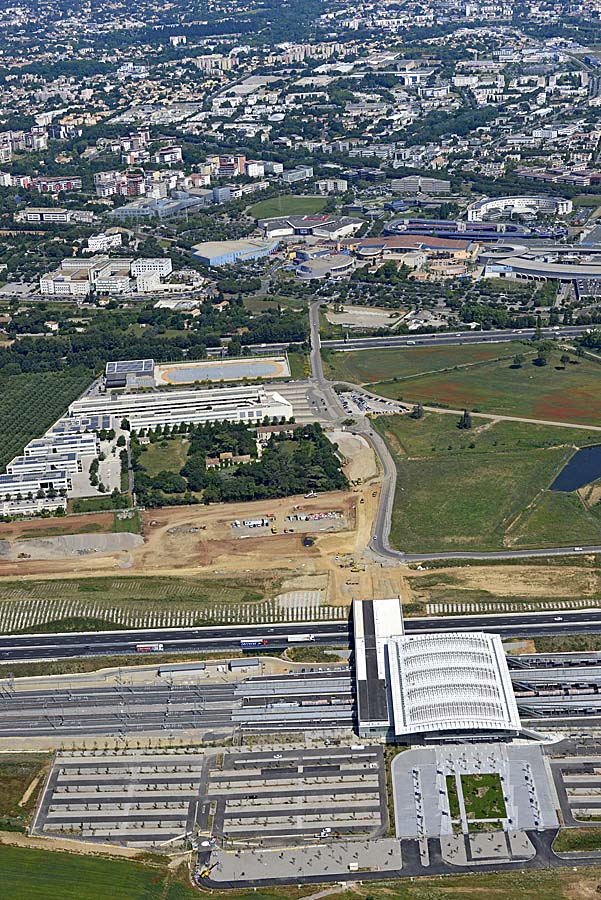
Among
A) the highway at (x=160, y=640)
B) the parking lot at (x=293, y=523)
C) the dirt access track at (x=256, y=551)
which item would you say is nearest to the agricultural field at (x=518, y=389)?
the dirt access track at (x=256, y=551)

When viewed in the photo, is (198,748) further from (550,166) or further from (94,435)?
(550,166)

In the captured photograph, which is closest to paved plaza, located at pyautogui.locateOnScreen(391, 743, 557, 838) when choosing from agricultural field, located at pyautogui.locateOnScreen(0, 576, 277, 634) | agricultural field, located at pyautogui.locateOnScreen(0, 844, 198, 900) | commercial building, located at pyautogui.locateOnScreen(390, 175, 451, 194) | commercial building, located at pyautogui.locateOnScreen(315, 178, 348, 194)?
agricultural field, located at pyautogui.locateOnScreen(0, 844, 198, 900)

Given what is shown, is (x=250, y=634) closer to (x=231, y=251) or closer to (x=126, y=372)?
(x=126, y=372)

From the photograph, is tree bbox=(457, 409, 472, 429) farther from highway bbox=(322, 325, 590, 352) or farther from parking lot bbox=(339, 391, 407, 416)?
highway bbox=(322, 325, 590, 352)

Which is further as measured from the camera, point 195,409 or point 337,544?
point 195,409

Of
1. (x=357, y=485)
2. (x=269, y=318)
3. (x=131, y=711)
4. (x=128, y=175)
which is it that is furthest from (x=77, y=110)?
(x=131, y=711)
